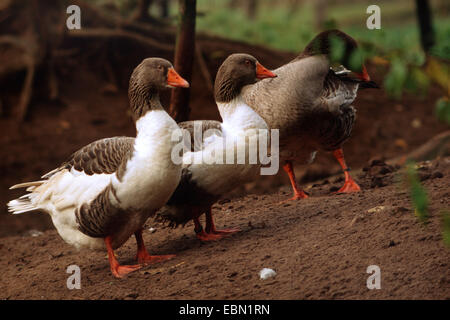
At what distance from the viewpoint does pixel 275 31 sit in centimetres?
1534

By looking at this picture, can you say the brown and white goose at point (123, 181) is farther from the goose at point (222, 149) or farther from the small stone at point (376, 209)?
the small stone at point (376, 209)

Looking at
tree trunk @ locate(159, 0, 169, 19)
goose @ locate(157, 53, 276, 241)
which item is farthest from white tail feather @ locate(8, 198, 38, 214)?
tree trunk @ locate(159, 0, 169, 19)

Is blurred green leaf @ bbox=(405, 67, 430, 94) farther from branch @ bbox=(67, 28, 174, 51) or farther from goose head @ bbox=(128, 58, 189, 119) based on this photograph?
branch @ bbox=(67, 28, 174, 51)

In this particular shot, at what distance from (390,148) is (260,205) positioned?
16.2ft

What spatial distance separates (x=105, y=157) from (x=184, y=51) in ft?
7.33

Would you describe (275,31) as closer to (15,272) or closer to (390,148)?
(390,148)

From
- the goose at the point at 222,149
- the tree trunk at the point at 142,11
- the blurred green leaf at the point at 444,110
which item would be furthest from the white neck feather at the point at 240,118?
the tree trunk at the point at 142,11

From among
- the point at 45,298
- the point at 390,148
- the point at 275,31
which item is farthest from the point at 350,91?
the point at 275,31

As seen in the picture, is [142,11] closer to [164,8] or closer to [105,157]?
[164,8]

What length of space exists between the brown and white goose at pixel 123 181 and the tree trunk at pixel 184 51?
69.8 inches

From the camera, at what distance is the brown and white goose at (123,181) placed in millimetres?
3961

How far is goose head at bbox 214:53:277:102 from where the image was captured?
4754 millimetres

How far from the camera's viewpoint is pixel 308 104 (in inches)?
217

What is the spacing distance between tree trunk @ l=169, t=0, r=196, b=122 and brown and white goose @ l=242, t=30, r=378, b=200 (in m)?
0.71
